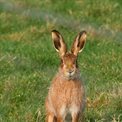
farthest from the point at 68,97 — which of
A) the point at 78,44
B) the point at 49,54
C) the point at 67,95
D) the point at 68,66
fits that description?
the point at 49,54

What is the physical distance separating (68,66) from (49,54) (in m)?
4.66

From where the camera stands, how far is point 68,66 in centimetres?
670

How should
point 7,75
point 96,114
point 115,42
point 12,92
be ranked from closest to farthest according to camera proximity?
1. point 96,114
2. point 12,92
3. point 7,75
4. point 115,42

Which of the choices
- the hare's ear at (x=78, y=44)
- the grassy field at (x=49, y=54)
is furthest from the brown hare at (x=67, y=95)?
the grassy field at (x=49, y=54)

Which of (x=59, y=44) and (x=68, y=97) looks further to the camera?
(x=59, y=44)

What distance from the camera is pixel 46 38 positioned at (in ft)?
42.3

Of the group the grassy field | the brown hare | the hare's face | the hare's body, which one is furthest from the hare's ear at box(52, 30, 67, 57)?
the grassy field

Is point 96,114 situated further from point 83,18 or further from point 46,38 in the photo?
point 83,18

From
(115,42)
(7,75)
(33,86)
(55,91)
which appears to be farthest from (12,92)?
(115,42)

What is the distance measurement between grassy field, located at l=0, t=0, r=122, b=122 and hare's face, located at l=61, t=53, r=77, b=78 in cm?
86

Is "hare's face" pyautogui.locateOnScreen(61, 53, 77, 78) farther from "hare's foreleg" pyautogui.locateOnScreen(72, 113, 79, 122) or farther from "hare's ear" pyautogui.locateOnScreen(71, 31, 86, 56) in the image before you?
"hare's foreleg" pyautogui.locateOnScreen(72, 113, 79, 122)

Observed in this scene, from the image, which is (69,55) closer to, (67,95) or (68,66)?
(68,66)

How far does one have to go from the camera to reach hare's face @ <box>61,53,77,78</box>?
6.68 metres

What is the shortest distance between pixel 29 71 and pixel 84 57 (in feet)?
4.07
